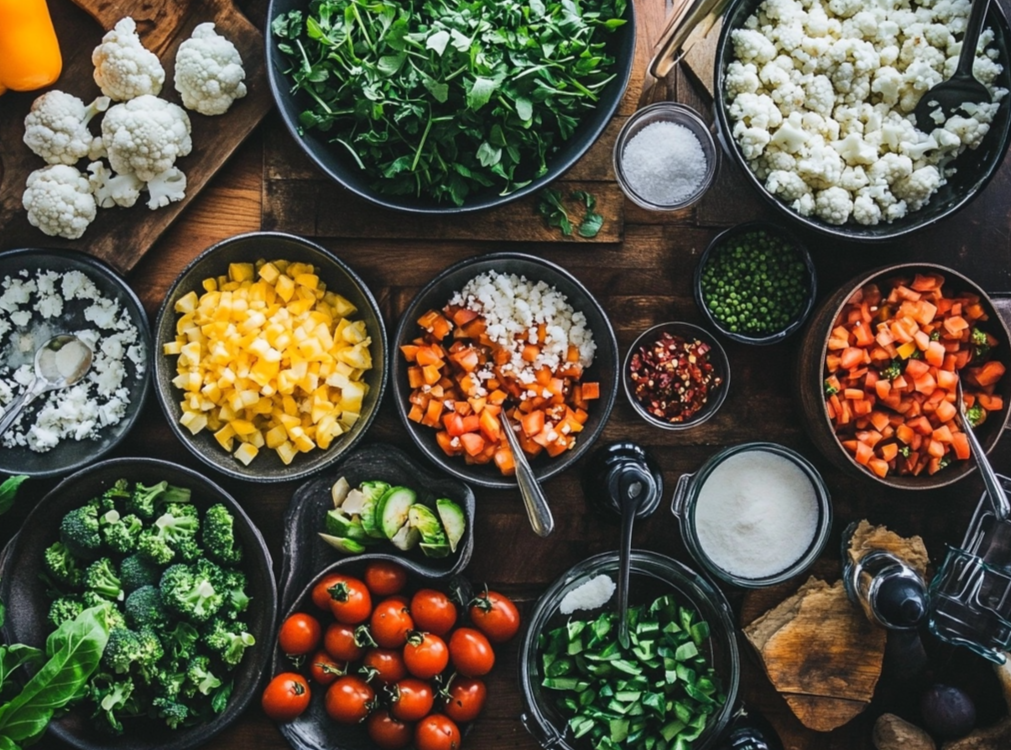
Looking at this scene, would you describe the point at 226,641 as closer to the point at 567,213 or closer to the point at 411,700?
the point at 411,700

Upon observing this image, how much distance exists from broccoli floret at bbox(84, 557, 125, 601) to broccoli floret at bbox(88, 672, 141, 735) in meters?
0.20

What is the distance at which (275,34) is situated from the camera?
2.23 meters

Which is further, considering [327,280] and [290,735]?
[327,280]

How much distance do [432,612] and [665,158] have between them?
1.36m

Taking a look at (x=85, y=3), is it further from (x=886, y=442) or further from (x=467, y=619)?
(x=886, y=442)

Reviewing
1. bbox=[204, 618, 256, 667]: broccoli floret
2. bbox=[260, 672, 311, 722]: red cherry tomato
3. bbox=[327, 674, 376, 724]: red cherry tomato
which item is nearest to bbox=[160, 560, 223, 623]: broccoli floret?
bbox=[204, 618, 256, 667]: broccoli floret

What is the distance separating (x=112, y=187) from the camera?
7.74 ft

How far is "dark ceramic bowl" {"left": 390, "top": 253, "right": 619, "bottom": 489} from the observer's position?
Answer: 2.34 metres

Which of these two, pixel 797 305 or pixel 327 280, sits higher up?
pixel 797 305

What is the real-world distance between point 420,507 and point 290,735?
26.6 inches

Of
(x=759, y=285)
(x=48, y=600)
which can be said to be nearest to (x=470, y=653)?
(x=48, y=600)

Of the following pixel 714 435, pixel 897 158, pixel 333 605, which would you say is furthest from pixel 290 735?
pixel 897 158

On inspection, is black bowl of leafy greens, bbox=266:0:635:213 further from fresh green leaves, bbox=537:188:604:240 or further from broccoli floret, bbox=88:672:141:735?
broccoli floret, bbox=88:672:141:735

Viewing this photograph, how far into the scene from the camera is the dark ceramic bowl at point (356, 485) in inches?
92.1
